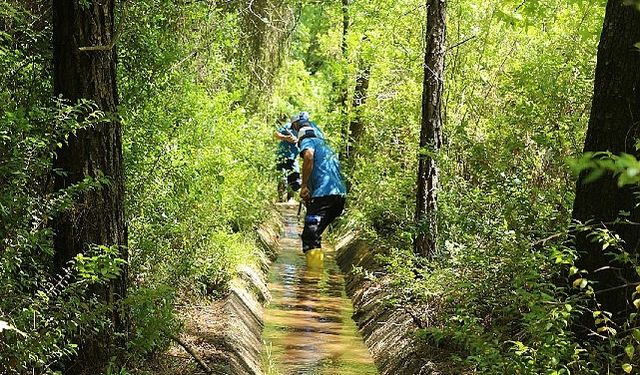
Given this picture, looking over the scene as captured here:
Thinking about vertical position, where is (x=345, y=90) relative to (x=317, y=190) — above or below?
above

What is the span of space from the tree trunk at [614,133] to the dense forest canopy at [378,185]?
13 millimetres

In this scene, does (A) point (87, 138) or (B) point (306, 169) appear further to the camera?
(B) point (306, 169)

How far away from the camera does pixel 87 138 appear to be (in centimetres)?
555

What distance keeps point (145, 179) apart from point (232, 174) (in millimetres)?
4256

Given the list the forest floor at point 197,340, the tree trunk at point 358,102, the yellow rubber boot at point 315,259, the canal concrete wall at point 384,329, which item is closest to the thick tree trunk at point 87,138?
the forest floor at point 197,340

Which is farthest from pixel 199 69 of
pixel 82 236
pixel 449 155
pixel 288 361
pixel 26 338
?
pixel 26 338

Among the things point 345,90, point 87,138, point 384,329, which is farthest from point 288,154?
point 87,138

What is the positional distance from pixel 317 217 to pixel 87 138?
8975 millimetres

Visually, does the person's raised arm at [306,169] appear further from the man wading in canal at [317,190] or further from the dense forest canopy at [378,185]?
the dense forest canopy at [378,185]

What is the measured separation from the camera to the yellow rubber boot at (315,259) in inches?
568

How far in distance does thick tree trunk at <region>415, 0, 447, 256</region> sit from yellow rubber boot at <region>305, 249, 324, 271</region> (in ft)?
16.2

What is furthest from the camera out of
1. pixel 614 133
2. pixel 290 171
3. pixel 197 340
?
pixel 290 171

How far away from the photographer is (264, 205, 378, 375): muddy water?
27.4ft

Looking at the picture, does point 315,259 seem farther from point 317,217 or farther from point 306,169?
point 306,169
